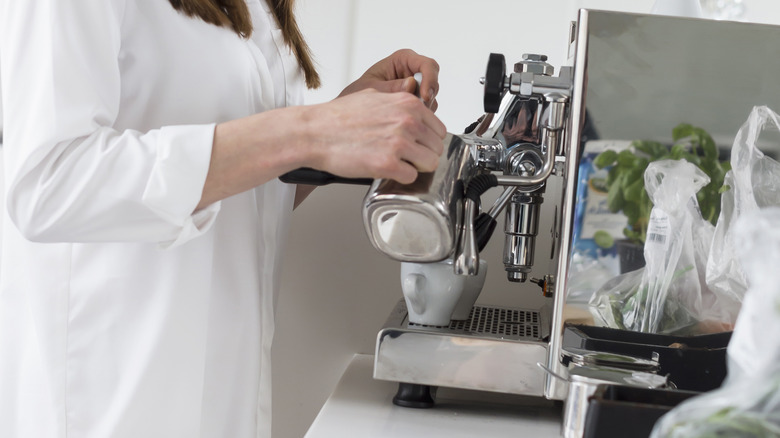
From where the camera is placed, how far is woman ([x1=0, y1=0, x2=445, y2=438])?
0.60 meters

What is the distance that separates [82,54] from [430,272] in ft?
1.23

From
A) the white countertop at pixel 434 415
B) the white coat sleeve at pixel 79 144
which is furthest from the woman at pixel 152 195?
the white countertop at pixel 434 415

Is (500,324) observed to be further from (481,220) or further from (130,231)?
(130,231)

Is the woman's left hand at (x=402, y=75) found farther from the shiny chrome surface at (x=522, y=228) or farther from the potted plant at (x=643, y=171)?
the potted plant at (x=643, y=171)

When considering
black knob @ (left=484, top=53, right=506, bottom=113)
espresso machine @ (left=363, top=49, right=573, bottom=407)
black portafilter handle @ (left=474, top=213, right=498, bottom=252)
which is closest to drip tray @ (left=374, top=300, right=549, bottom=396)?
espresso machine @ (left=363, top=49, right=573, bottom=407)

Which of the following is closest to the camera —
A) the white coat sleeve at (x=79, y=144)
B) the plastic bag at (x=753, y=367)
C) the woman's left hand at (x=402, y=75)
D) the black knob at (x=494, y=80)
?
the plastic bag at (x=753, y=367)

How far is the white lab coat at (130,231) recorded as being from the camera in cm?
60

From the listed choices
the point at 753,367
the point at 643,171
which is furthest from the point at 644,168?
the point at 753,367

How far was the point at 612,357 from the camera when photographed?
0.61 metres

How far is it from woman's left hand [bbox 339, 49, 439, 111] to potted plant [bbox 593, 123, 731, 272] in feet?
0.91

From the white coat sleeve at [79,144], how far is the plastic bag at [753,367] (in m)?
0.42

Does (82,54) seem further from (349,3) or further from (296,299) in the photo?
(349,3)

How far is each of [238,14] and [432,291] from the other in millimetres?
338

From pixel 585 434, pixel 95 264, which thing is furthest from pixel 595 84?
pixel 95 264
